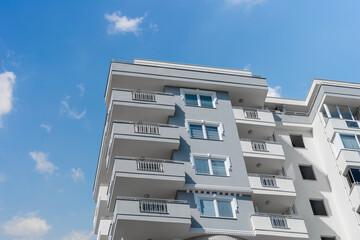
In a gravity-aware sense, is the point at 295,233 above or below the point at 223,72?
below

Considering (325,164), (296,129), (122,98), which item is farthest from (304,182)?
(122,98)

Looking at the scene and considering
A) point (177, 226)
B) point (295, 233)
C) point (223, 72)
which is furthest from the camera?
point (223, 72)

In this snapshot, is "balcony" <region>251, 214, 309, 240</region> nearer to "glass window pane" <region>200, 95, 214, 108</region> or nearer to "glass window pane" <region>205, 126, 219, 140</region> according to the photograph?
"glass window pane" <region>205, 126, 219, 140</region>

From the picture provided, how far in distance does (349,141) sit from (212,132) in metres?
11.1

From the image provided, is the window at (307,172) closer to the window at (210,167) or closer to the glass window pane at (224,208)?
the window at (210,167)

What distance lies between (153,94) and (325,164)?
49.3ft

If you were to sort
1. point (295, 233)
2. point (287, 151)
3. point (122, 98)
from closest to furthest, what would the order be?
point (295, 233)
point (122, 98)
point (287, 151)

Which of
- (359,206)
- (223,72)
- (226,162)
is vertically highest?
(223,72)

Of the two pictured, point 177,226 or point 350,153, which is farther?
point 350,153

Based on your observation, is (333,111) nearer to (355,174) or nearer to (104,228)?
(355,174)

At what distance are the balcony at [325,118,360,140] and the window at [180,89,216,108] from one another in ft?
31.6

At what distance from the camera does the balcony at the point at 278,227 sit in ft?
104

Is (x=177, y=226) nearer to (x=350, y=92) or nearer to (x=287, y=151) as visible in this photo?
(x=287, y=151)

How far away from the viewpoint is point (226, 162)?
35.2 meters
